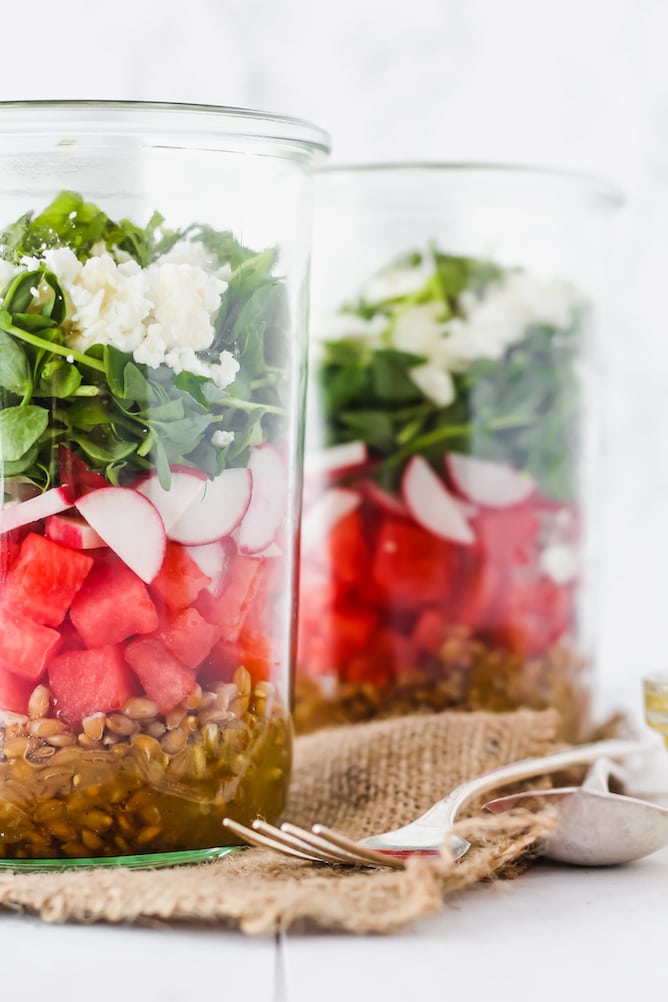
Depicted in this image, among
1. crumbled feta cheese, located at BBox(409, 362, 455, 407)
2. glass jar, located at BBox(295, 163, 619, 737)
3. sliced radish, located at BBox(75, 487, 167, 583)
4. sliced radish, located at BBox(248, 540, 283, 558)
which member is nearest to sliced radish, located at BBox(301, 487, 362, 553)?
glass jar, located at BBox(295, 163, 619, 737)

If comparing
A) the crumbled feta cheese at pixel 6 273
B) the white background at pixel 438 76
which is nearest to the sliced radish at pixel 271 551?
the crumbled feta cheese at pixel 6 273

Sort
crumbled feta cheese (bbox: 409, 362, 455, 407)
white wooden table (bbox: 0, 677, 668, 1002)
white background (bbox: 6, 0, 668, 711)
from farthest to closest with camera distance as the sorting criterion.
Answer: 1. white background (bbox: 6, 0, 668, 711)
2. crumbled feta cheese (bbox: 409, 362, 455, 407)
3. white wooden table (bbox: 0, 677, 668, 1002)

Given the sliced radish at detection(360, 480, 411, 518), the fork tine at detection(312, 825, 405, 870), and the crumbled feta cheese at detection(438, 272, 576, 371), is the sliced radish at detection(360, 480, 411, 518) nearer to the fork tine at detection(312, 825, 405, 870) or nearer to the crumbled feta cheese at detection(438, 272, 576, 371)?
the crumbled feta cheese at detection(438, 272, 576, 371)

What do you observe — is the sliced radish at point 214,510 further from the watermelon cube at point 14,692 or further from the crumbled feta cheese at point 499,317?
the crumbled feta cheese at point 499,317

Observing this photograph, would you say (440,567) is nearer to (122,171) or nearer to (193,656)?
(193,656)

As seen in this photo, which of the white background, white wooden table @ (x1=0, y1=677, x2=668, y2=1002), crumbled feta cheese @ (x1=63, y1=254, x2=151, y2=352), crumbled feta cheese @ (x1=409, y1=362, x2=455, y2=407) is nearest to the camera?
white wooden table @ (x1=0, y1=677, x2=668, y2=1002)

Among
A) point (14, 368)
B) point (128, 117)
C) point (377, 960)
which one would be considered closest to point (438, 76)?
point (128, 117)
